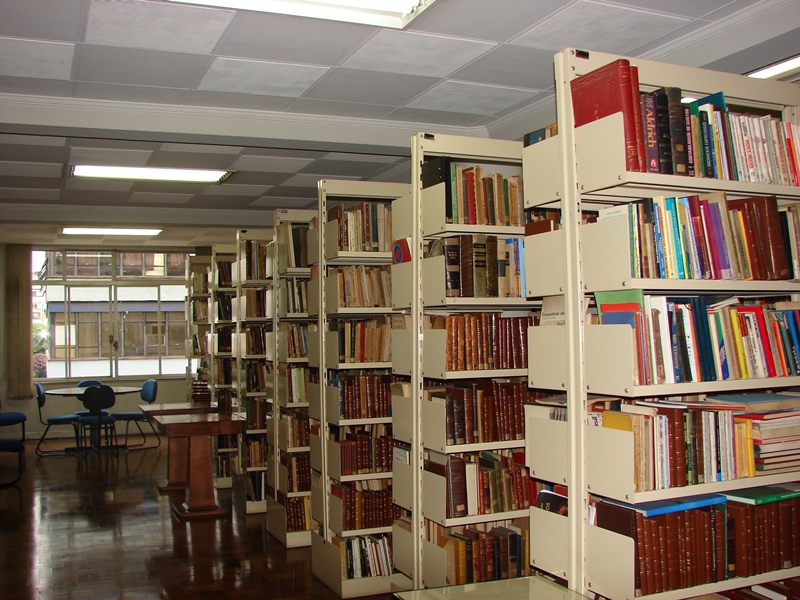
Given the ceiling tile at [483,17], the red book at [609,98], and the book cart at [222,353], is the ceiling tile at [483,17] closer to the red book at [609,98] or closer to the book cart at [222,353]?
the red book at [609,98]

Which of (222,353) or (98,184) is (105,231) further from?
(98,184)

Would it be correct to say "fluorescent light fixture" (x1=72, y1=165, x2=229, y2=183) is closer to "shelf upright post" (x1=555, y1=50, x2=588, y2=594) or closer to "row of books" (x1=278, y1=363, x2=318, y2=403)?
"row of books" (x1=278, y1=363, x2=318, y2=403)

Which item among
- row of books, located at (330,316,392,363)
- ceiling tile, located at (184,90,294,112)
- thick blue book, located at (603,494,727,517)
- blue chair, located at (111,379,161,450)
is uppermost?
ceiling tile, located at (184,90,294,112)

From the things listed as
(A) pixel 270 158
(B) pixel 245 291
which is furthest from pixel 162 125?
(B) pixel 245 291

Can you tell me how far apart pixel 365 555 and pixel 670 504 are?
2629mm

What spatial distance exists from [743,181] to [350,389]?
278 cm

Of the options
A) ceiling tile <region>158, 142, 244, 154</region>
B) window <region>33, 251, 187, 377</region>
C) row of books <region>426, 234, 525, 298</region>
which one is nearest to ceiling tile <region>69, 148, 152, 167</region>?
ceiling tile <region>158, 142, 244, 154</region>

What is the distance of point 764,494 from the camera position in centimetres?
280

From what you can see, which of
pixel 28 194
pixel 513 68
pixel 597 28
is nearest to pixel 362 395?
pixel 513 68

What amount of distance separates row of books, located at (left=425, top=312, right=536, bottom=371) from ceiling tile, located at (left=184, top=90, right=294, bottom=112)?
76.2 inches

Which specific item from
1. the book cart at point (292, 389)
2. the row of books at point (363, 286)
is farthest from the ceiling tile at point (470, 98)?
the book cart at point (292, 389)

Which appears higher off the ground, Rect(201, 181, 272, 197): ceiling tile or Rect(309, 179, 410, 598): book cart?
Rect(201, 181, 272, 197): ceiling tile

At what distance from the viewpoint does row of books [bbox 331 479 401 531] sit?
4.76 metres

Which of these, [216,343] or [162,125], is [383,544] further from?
[216,343]
